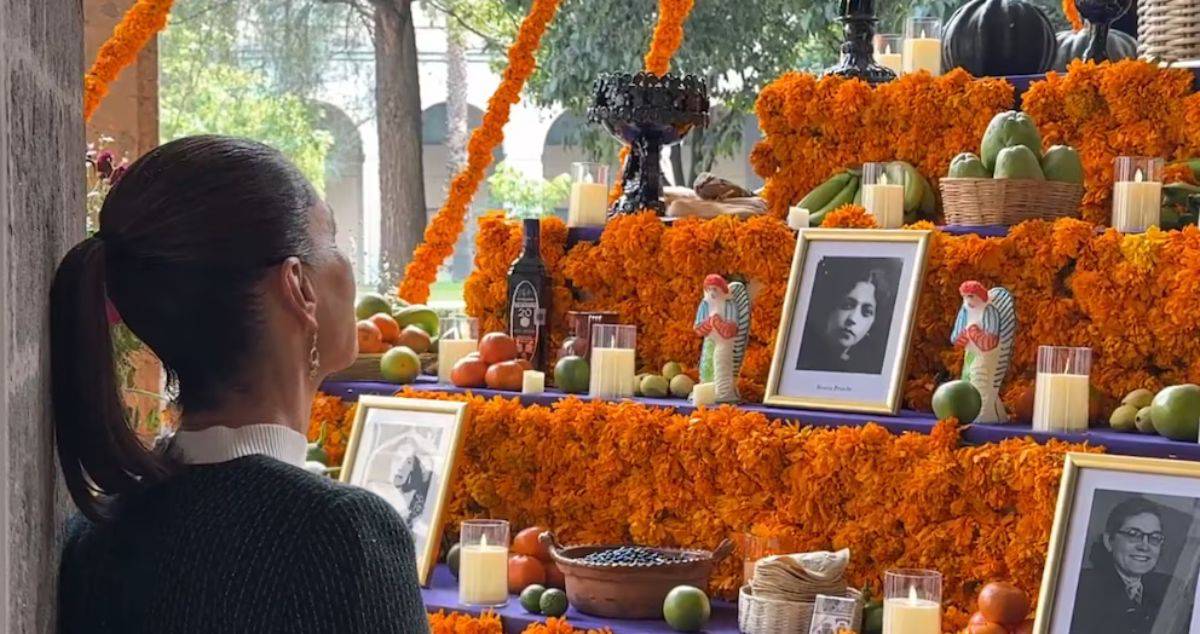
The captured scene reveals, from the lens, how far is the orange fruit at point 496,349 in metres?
3.33

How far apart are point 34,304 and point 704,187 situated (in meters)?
2.41

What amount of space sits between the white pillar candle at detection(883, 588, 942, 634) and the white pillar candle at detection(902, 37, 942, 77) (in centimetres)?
157

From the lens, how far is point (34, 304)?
3.83 ft

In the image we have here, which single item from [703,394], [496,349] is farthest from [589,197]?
[703,394]

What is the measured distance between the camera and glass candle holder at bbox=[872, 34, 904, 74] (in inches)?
158

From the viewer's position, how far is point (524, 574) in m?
3.01

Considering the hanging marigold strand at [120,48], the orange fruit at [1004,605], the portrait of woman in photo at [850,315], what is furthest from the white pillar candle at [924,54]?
the hanging marigold strand at [120,48]

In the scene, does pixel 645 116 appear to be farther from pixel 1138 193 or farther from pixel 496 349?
pixel 1138 193

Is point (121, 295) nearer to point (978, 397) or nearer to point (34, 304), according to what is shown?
point (34, 304)

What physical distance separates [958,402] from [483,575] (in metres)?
0.87

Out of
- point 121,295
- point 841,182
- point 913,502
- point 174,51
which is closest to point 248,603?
point 121,295

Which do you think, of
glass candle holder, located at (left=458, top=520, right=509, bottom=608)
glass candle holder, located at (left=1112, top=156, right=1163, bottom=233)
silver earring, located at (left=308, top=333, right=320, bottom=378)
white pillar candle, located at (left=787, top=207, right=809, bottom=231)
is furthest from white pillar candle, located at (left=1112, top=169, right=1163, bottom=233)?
silver earring, located at (left=308, top=333, right=320, bottom=378)

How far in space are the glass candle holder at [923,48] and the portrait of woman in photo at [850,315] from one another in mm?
897

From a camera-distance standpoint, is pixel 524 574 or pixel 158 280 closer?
pixel 158 280
